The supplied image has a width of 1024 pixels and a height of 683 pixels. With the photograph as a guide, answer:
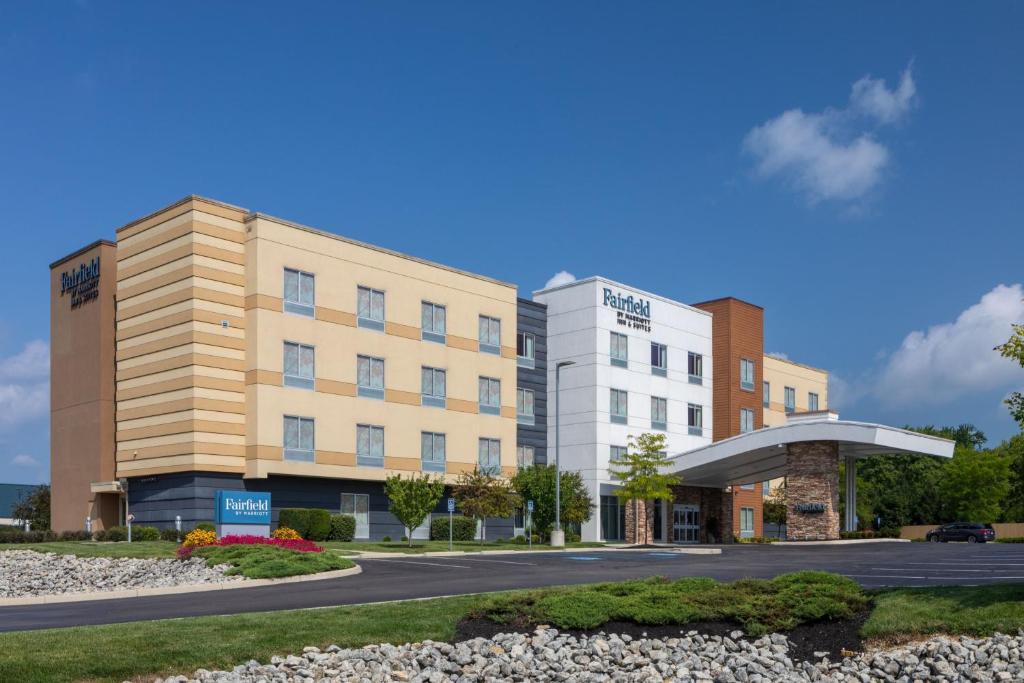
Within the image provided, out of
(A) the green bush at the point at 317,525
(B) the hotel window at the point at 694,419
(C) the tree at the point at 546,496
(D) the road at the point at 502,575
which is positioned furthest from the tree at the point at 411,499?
(B) the hotel window at the point at 694,419

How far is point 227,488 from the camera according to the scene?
44.8 meters

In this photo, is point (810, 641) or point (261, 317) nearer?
point (810, 641)

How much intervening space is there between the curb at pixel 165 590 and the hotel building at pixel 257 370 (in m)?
17.8

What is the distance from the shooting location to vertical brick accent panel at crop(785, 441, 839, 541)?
2057 inches

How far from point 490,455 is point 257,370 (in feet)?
50.7

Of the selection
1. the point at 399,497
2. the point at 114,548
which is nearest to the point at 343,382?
the point at 399,497

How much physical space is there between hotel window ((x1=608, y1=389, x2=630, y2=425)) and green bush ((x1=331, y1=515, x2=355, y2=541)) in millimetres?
18526

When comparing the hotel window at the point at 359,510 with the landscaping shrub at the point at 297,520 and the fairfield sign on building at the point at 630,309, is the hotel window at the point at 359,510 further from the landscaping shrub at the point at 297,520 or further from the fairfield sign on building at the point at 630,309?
the fairfield sign on building at the point at 630,309

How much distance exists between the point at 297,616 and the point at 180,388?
99.4 ft

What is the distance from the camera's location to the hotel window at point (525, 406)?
59.6 meters

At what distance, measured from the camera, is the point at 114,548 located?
35.8 metres

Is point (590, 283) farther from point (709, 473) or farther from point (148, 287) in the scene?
point (148, 287)

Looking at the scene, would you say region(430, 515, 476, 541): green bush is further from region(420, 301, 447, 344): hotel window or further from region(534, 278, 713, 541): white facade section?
region(534, 278, 713, 541): white facade section

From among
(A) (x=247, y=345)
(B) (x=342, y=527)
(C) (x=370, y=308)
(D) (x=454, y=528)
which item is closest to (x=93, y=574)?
(A) (x=247, y=345)
